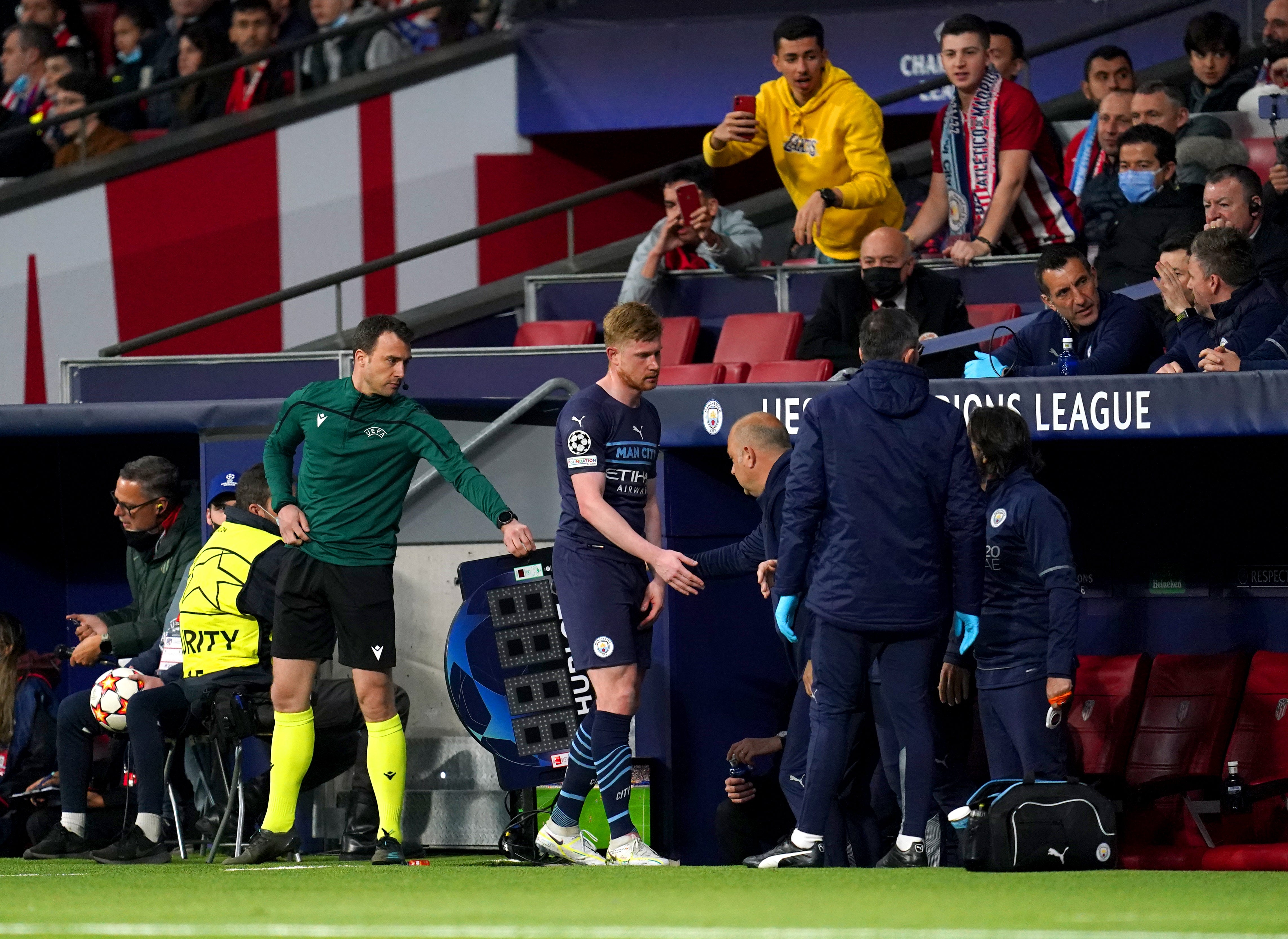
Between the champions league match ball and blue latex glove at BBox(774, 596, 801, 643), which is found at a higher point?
blue latex glove at BBox(774, 596, 801, 643)

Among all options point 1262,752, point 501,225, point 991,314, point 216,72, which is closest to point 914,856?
point 1262,752

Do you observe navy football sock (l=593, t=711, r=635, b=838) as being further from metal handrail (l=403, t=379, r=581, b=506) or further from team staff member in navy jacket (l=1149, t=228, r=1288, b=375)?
team staff member in navy jacket (l=1149, t=228, r=1288, b=375)

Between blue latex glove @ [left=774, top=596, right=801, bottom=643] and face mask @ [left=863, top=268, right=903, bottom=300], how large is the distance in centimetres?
243

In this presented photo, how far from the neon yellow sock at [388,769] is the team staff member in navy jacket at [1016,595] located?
199 centimetres

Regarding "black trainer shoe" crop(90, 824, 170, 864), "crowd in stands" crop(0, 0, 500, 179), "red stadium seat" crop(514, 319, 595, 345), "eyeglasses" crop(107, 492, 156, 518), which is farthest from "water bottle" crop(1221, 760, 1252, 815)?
"crowd in stands" crop(0, 0, 500, 179)

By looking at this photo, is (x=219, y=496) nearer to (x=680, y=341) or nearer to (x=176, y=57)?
(x=680, y=341)

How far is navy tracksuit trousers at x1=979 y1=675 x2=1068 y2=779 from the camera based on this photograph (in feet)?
21.7

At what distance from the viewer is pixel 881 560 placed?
20.6 ft

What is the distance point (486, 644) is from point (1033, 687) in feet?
6.86

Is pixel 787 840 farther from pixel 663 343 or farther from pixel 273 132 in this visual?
pixel 273 132

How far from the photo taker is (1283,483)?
326 inches

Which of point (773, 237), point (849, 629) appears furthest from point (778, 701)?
point (773, 237)

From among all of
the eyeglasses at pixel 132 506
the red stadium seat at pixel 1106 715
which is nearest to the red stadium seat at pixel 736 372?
the red stadium seat at pixel 1106 715

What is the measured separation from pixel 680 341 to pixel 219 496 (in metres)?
2.71
